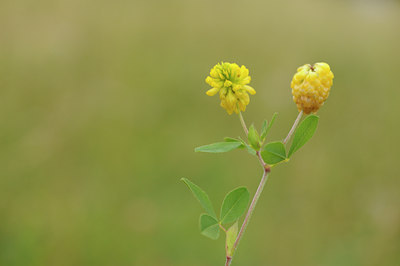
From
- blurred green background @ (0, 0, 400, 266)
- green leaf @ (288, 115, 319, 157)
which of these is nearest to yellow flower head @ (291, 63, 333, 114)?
green leaf @ (288, 115, 319, 157)

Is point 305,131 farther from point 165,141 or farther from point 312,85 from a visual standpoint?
point 165,141

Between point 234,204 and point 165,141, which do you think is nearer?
point 234,204

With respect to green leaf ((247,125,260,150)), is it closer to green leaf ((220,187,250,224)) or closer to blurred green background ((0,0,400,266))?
green leaf ((220,187,250,224))

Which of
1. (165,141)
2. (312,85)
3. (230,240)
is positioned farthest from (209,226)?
(165,141)

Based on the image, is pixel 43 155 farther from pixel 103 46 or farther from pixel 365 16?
pixel 365 16

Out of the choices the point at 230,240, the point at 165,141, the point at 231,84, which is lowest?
the point at 165,141

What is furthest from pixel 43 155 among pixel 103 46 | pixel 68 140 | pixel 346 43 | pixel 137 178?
pixel 346 43

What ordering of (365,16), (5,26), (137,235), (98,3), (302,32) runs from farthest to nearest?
(365,16) → (302,32) → (98,3) → (5,26) → (137,235)
